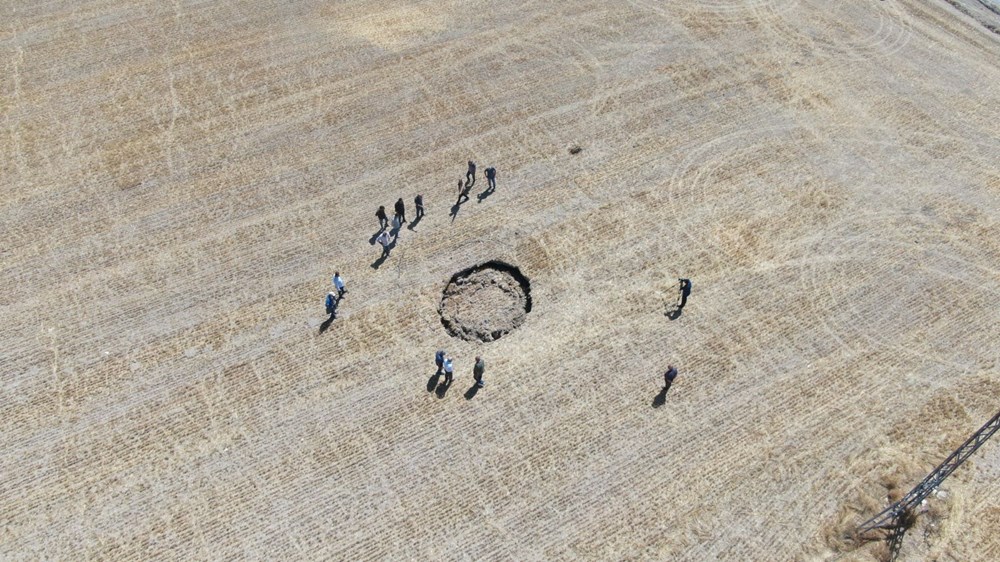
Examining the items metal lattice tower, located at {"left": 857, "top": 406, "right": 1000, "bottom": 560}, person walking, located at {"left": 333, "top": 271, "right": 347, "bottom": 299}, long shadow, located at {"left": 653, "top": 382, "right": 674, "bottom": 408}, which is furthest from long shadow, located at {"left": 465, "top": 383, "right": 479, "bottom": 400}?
metal lattice tower, located at {"left": 857, "top": 406, "right": 1000, "bottom": 560}

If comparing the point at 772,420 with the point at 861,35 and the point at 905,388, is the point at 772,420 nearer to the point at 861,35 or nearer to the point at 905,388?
the point at 905,388

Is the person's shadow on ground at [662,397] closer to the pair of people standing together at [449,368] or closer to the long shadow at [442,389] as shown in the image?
the pair of people standing together at [449,368]

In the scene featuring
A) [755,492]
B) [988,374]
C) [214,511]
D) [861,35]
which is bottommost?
[214,511]

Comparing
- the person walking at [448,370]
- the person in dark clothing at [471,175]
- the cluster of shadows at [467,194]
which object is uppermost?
the person in dark clothing at [471,175]

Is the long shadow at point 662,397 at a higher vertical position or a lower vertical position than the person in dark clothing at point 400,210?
lower

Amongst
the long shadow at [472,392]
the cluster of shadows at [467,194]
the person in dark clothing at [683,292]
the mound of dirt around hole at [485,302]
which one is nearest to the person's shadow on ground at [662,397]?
the person in dark clothing at [683,292]

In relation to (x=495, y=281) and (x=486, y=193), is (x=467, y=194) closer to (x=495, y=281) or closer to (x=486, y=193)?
Answer: (x=486, y=193)

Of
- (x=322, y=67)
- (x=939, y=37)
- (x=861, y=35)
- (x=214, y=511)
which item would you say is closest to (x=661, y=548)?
(x=214, y=511)
